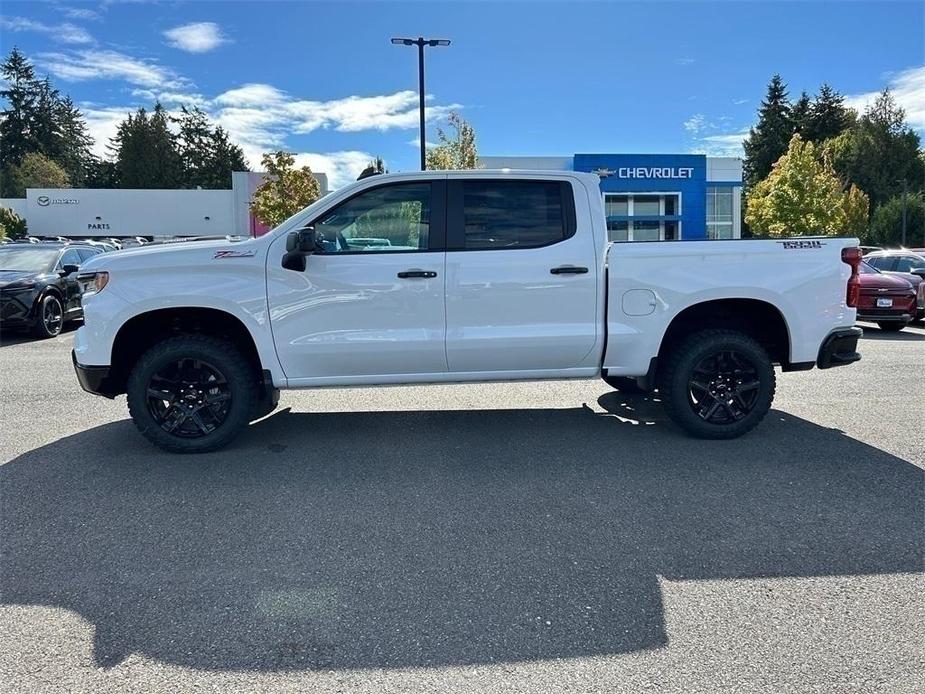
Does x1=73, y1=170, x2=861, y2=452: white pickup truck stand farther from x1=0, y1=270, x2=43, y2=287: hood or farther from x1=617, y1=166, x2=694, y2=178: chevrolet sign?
x1=617, y1=166, x2=694, y2=178: chevrolet sign

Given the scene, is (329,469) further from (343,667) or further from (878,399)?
(878,399)

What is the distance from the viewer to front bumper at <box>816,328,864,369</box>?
5.32 meters

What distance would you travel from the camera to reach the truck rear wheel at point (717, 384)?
17.1 ft

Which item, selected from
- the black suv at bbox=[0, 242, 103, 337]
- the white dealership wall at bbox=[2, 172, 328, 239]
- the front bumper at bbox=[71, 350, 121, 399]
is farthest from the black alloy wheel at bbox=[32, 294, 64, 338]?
the white dealership wall at bbox=[2, 172, 328, 239]

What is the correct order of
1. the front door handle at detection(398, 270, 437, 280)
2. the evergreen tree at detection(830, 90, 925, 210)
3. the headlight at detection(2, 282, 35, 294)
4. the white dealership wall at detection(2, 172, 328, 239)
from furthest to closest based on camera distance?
the evergreen tree at detection(830, 90, 925, 210) < the white dealership wall at detection(2, 172, 328, 239) < the headlight at detection(2, 282, 35, 294) < the front door handle at detection(398, 270, 437, 280)

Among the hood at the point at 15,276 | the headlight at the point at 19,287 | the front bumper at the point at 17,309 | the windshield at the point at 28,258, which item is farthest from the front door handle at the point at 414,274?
the windshield at the point at 28,258

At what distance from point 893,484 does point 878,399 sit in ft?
9.04

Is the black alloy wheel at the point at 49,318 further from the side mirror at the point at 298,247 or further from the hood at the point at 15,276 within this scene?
the side mirror at the point at 298,247

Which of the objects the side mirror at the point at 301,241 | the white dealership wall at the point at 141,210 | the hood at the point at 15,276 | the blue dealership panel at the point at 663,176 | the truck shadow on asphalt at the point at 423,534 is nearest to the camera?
the truck shadow on asphalt at the point at 423,534

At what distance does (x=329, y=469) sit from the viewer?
473 cm

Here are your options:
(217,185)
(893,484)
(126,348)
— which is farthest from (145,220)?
(893,484)

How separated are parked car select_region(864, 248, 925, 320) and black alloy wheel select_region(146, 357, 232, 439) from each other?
12.8 meters

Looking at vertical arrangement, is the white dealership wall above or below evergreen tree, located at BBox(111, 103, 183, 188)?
below

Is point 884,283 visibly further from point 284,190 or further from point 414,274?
point 284,190
